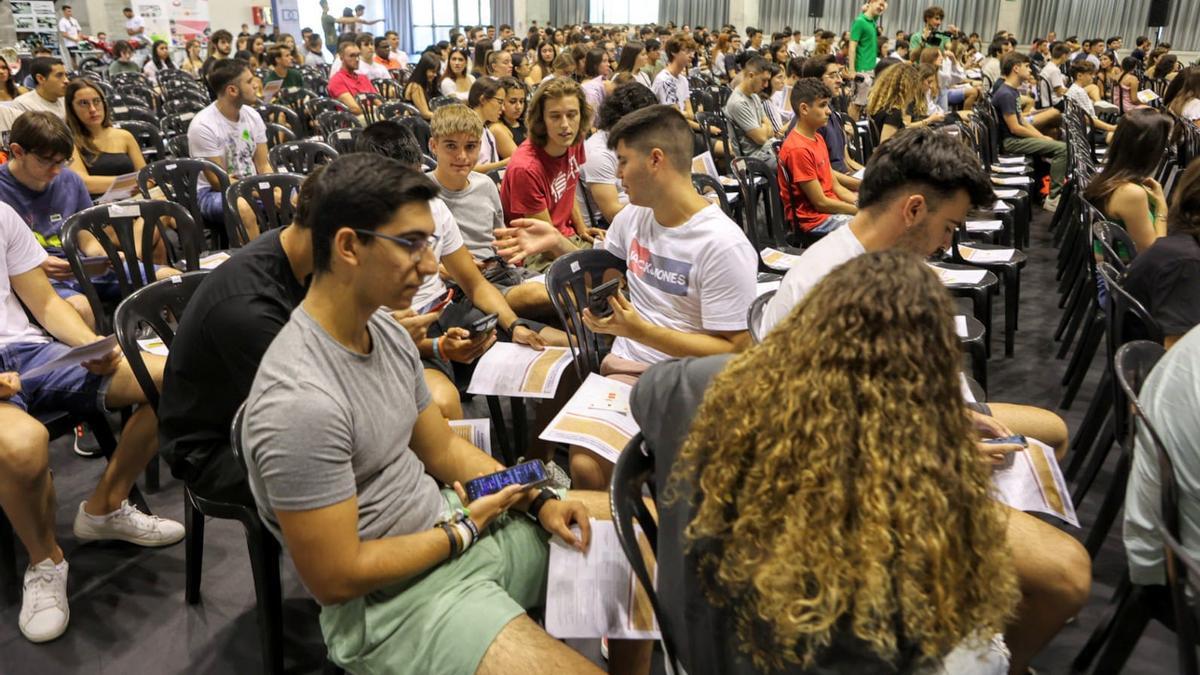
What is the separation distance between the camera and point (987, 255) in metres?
3.84

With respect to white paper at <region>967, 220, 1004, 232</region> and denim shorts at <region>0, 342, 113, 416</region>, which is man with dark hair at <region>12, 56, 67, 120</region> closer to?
denim shorts at <region>0, 342, 113, 416</region>

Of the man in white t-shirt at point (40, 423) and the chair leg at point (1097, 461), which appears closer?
the man in white t-shirt at point (40, 423)

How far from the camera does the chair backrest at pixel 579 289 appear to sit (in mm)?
2418

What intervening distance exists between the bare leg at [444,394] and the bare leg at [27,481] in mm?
991

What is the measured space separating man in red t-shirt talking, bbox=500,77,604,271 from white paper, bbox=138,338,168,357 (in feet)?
4.64

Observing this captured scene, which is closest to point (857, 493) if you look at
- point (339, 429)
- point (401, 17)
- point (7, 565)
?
point (339, 429)

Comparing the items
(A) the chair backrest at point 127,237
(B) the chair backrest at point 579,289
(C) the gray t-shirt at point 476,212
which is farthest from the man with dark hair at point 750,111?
(A) the chair backrest at point 127,237

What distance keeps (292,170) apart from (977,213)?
3.97m

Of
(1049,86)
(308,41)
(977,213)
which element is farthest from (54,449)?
(308,41)

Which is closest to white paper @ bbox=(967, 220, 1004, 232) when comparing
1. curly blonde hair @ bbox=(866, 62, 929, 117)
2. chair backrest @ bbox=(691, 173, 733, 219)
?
chair backrest @ bbox=(691, 173, 733, 219)

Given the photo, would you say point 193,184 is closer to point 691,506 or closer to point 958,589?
point 691,506

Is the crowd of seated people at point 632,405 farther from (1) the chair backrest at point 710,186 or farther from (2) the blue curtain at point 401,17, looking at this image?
(2) the blue curtain at point 401,17

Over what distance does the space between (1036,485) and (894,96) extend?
4.74 m

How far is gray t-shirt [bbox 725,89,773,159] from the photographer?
6.25m
